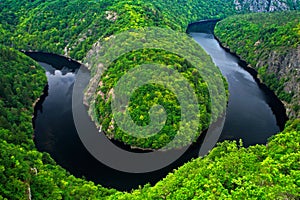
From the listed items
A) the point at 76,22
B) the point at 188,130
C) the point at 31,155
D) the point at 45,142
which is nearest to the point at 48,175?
the point at 31,155

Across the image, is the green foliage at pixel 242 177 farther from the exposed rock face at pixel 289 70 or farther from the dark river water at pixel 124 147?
the exposed rock face at pixel 289 70

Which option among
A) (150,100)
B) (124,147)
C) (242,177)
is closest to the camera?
(242,177)

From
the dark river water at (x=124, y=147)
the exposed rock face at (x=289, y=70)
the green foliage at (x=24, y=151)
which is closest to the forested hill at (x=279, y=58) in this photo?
the exposed rock face at (x=289, y=70)

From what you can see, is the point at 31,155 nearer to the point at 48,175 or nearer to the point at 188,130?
the point at 48,175

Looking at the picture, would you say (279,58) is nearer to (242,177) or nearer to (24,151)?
(242,177)

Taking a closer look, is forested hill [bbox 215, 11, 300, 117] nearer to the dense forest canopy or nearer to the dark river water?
the dark river water

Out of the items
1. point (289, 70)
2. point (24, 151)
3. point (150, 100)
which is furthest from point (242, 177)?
point (289, 70)
